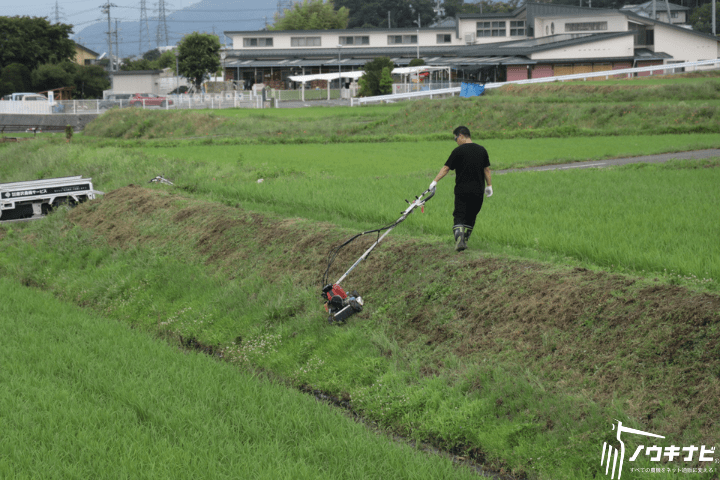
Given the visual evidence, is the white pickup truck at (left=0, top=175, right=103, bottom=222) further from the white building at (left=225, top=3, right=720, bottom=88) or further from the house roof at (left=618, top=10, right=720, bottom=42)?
the house roof at (left=618, top=10, right=720, bottom=42)

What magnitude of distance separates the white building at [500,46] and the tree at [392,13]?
28479 mm

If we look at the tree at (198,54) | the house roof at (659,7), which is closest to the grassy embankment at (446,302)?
the tree at (198,54)

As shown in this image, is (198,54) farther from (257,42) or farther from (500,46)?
(500,46)

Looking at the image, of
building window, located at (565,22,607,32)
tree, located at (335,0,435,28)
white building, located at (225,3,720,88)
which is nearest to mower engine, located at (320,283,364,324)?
white building, located at (225,3,720,88)

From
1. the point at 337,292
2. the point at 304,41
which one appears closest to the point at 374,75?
the point at 304,41

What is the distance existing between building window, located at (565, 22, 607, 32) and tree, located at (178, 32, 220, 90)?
3381 centimetres

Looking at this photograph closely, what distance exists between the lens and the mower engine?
27.9 feet

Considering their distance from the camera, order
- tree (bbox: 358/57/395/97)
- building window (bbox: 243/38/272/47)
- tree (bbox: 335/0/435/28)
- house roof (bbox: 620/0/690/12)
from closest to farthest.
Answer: tree (bbox: 358/57/395/97), building window (bbox: 243/38/272/47), house roof (bbox: 620/0/690/12), tree (bbox: 335/0/435/28)

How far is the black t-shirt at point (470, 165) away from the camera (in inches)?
333

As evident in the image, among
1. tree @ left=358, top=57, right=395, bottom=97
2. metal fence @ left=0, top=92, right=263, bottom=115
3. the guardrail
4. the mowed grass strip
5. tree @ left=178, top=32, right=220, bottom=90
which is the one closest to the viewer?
the mowed grass strip

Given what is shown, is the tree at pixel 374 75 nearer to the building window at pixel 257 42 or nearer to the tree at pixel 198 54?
the tree at pixel 198 54

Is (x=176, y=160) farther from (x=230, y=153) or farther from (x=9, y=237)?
(x=9, y=237)

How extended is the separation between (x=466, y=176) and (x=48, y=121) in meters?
45.2

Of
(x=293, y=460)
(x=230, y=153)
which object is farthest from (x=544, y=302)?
(x=230, y=153)
